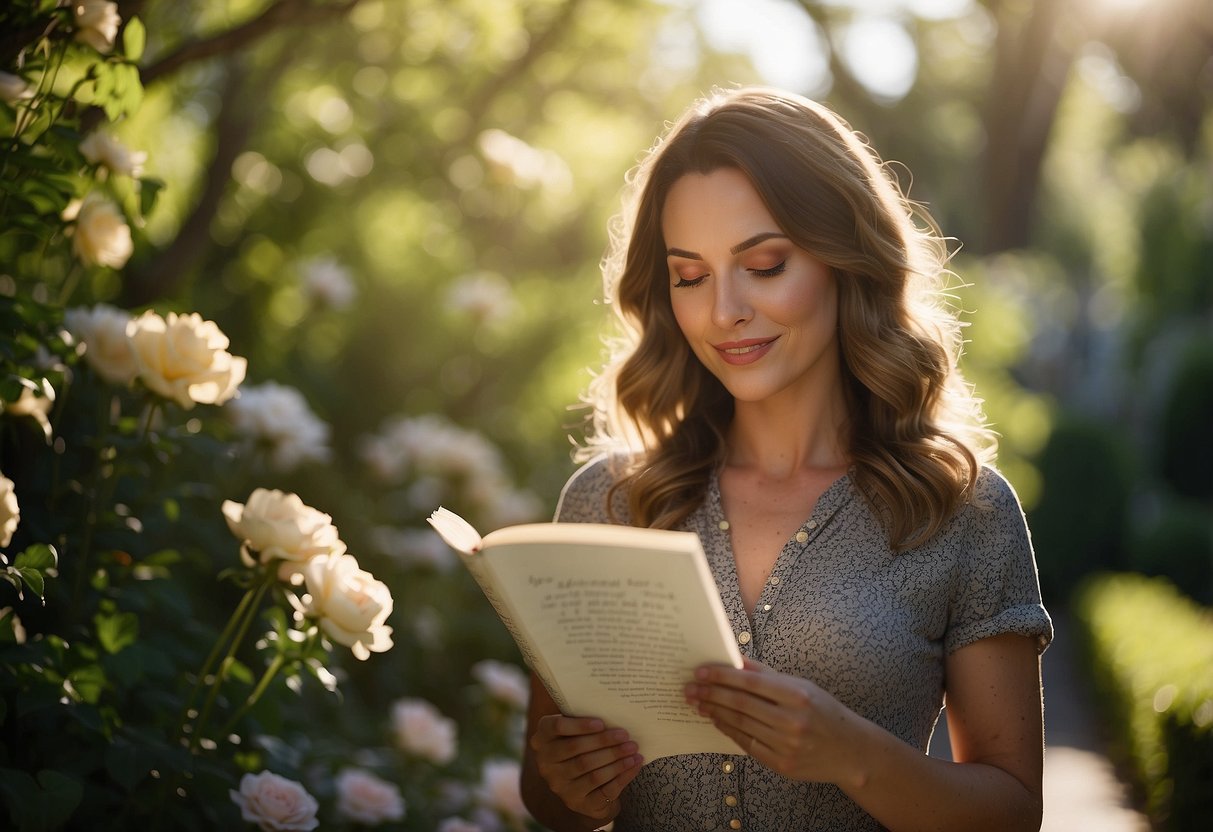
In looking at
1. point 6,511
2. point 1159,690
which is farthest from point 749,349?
point 1159,690

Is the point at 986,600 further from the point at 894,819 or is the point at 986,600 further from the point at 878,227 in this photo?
the point at 878,227

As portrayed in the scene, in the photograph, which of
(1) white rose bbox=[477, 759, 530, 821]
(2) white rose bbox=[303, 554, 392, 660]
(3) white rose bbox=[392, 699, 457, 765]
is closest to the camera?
(2) white rose bbox=[303, 554, 392, 660]

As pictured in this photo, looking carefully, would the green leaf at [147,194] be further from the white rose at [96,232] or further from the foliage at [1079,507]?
the foliage at [1079,507]

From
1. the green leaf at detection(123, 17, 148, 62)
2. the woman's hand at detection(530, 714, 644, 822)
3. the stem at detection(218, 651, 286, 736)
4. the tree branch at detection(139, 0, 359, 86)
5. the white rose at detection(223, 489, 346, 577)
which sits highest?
the green leaf at detection(123, 17, 148, 62)

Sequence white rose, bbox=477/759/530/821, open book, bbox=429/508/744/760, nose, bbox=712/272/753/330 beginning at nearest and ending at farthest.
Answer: open book, bbox=429/508/744/760 < nose, bbox=712/272/753/330 < white rose, bbox=477/759/530/821

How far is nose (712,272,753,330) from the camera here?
2.22 meters

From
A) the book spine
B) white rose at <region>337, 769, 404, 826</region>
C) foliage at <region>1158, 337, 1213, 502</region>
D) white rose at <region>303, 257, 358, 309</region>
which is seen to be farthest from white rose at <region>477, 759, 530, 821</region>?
foliage at <region>1158, 337, 1213, 502</region>

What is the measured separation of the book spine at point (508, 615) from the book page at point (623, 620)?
Result: 0.01 m

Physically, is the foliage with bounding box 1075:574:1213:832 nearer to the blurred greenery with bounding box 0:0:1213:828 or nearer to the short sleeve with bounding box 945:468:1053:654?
the blurred greenery with bounding box 0:0:1213:828

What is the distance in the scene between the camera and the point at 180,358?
2.23 metres

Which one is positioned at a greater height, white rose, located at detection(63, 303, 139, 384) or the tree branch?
the tree branch

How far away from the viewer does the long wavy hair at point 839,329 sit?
225cm

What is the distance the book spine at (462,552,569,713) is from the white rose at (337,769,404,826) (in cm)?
92

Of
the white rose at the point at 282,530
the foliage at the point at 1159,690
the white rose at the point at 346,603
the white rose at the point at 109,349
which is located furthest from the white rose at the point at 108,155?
the foliage at the point at 1159,690
